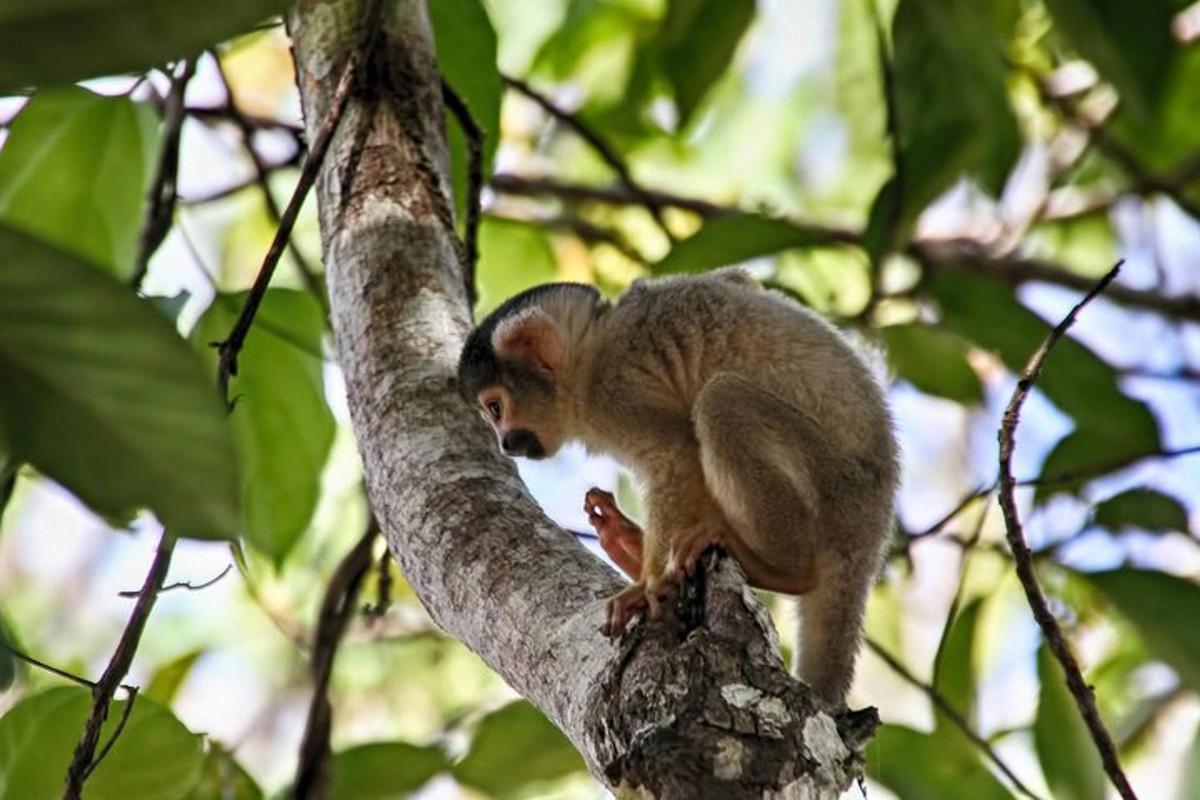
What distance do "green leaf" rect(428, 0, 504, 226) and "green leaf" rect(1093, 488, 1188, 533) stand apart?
67.3 inches

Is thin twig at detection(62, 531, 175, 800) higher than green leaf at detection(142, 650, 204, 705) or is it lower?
lower

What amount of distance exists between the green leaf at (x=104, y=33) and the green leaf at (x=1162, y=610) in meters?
2.87

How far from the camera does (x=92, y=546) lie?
955cm

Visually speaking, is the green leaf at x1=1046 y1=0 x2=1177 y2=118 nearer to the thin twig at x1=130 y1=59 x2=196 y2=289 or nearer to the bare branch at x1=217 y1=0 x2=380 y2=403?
the bare branch at x1=217 y1=0 x2=380 y2=403

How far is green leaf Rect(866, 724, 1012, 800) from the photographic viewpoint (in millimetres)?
3521

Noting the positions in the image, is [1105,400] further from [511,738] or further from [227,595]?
[227,595]

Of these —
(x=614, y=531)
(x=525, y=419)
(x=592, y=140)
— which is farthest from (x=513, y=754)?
(x=592, y=140)

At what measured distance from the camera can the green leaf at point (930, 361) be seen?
14.4 ft

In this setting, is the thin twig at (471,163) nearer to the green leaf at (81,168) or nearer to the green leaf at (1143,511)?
the green leaf at (81,168)

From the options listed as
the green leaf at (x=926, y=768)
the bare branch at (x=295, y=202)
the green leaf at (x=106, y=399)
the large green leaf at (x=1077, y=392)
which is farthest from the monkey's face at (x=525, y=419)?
the green leaf at (x=106, y=399)

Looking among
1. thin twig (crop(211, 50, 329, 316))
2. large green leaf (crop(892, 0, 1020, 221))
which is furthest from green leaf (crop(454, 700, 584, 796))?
large green leaf (crop(892, 0, 1020, 221))

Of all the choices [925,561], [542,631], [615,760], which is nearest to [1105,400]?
[542,631]

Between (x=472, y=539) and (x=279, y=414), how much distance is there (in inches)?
56.4

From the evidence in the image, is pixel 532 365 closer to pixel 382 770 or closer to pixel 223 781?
pixel 382 770
